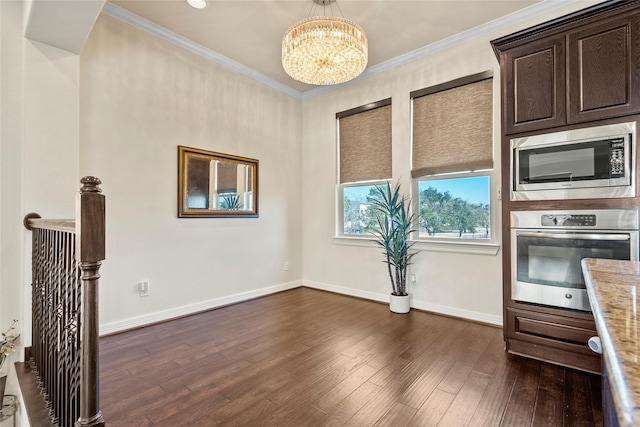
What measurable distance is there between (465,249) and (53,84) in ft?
12.8


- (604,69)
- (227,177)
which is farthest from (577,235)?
(227,177)

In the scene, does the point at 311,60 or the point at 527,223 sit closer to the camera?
the point at 527,223

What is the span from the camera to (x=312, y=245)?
4.73 metres

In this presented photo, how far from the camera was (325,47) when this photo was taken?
2.44m

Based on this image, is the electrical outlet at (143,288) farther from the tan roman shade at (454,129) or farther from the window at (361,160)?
the tan roman shade at (454,129)

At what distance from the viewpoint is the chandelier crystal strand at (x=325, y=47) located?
2375 millimetres

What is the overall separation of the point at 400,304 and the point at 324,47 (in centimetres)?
272

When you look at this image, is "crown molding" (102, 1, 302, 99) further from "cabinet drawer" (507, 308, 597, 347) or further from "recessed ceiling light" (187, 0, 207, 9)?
"cabinet drawer" (507, 308, 597, 347)

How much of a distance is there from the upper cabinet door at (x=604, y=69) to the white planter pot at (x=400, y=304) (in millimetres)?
2259

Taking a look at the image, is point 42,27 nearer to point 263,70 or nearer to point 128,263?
point 128,263

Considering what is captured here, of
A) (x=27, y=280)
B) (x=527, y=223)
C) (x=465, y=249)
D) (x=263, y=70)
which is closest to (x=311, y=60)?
(x=263, y=70)

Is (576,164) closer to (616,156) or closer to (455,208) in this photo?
(616,156)

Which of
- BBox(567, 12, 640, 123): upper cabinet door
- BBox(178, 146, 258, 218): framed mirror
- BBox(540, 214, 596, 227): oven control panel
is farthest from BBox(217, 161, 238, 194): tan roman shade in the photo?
BBox(567, 12, 640, 123): upper cabinet door

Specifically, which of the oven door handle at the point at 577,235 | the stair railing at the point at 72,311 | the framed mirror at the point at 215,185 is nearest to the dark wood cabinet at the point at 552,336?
the oven door handle at the point at 577,235
